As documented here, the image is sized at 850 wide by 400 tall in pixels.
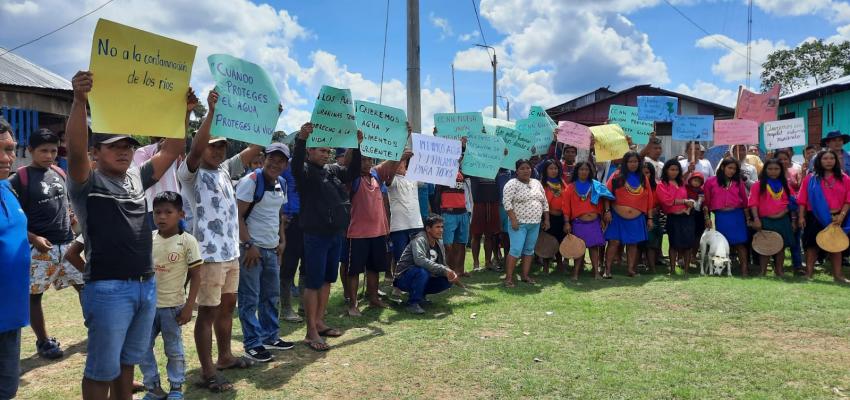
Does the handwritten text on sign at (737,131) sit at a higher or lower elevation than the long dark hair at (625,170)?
higher

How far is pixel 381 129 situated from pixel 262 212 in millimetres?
1750

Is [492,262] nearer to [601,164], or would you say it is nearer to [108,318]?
[601,164]

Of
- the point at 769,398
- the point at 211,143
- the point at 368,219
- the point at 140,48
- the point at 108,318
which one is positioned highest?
the point at 140,48

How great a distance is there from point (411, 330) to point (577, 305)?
2166mm

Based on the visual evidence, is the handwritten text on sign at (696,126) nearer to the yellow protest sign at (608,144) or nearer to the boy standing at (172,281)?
the yellow protest sign at (608,144)

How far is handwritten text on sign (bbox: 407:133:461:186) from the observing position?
6.93 meters

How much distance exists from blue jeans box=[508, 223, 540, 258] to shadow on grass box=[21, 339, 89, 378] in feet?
17.4

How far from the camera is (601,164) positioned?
9570 mm

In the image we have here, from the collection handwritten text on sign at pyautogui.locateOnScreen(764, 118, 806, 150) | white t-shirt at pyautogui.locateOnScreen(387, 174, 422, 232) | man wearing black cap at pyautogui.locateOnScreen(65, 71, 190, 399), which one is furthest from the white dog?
man wearing black cap at pyautogui.locateOnScreen(65, 71, 190, 399)

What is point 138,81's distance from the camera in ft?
10.5

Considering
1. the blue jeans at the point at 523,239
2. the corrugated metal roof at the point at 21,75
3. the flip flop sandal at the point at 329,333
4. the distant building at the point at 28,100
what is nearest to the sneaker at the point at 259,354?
the flip flop sandal at the point at 329,333

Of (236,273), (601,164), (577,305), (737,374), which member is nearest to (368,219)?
(236,273)

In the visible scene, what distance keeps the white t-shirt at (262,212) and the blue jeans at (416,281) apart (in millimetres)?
2172

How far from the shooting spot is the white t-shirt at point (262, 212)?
4574 millimetres
